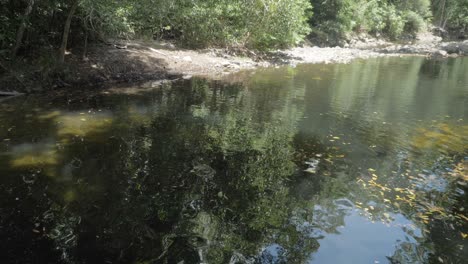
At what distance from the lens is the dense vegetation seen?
51.5 feet

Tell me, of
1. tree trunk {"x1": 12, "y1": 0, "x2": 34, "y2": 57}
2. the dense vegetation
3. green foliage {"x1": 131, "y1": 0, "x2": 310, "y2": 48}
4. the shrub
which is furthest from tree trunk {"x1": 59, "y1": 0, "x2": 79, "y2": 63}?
→ the shrub

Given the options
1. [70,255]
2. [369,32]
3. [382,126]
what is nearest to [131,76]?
[382,126]

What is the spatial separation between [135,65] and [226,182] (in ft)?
43.2

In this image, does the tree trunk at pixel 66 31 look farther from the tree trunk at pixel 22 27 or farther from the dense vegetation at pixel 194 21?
the tree trunk at pixel 22 27

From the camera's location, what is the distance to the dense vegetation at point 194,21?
15695 millimetres

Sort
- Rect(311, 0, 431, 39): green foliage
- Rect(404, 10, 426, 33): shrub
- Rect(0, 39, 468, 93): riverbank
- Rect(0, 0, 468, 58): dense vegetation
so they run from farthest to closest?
Rect(404, 10, 426, 33): shrub → Rect(311, 0, 431, 39): green foliage → Rect(0, 39, 468, 93): riverbank → Rect(0, 0, 468, 58): dense vegetation

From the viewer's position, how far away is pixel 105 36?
818 inches

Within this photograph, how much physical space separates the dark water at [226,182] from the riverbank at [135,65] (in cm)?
172

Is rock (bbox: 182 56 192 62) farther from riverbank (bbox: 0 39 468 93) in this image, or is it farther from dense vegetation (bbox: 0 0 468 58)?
dense vegetation (bbox: 0 0 468 58)

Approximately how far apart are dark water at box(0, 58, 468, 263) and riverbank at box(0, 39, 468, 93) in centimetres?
172

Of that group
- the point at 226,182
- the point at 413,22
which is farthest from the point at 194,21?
the point at 413,22

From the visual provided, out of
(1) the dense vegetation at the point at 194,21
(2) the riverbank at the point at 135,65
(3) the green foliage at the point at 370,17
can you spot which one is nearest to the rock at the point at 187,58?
(2) the riverbank at the point at 135,65

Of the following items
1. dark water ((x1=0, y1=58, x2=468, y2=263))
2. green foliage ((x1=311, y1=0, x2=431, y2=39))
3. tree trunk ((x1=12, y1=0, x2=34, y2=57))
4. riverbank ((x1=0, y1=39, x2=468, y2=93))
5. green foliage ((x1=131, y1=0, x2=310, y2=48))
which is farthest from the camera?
green foliage ((x1=311, y1=0, x2=431, y2=39))

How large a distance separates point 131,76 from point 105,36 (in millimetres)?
3159
